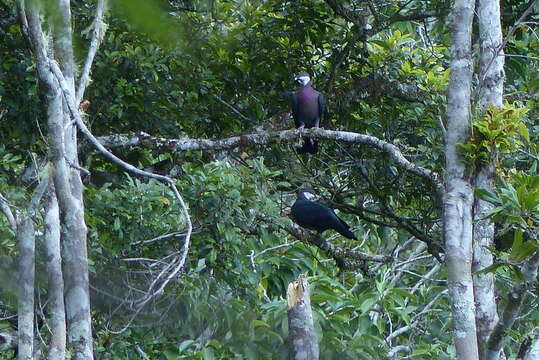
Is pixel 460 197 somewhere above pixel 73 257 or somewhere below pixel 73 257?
above

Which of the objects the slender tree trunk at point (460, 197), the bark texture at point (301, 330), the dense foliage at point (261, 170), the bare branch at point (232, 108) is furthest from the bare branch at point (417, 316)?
the bark texture at point (301, 330)

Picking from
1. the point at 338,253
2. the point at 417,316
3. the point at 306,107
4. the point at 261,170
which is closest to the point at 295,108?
the point at 306,107

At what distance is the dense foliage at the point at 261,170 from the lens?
5.05 metres

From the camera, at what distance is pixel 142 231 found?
517 centimetres

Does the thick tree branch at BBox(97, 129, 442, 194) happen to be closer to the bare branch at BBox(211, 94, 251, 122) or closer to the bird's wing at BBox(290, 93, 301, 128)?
the bird's wing at BBox(290, 93, 301, 128)

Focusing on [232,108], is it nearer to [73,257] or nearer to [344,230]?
[344,230]

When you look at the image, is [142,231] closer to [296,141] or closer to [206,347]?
[206,347]

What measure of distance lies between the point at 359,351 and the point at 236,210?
3.36 ft

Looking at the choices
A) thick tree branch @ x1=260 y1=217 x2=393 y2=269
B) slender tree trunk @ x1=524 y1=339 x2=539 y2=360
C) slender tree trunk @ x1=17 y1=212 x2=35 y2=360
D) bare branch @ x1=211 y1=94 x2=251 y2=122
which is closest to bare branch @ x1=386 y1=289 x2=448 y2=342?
thick tree branch @ x1=260 y1=217 x2=393 y2=269

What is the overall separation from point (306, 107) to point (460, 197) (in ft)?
8.69

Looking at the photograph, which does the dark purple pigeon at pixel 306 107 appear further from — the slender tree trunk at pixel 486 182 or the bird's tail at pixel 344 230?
the slender tree trunk at pixel 486 182

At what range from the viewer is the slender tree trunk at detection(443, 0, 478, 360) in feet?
12.7

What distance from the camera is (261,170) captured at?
217 inches

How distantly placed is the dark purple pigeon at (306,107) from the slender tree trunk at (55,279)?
279cm
